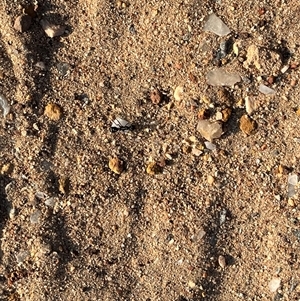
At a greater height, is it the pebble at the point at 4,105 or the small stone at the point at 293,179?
the small stone at the point at 293,179

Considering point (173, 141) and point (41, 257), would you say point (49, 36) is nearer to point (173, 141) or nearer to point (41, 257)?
point (173, 141)

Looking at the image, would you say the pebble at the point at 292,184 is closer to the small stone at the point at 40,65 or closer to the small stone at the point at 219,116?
the small stone at the point at 219,116

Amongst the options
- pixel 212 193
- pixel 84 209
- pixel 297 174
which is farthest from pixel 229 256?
pixel 84 209

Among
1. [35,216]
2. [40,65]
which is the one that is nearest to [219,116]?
[40,65]

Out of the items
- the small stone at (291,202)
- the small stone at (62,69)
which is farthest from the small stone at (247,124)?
the small stone at (62,69)

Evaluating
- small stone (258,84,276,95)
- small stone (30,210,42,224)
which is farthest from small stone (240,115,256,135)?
small stone (30,210,42,224)

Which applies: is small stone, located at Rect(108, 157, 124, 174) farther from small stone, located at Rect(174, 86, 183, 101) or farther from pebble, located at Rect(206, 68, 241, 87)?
pebble, located at Rect(206, 68, 241, 87)
